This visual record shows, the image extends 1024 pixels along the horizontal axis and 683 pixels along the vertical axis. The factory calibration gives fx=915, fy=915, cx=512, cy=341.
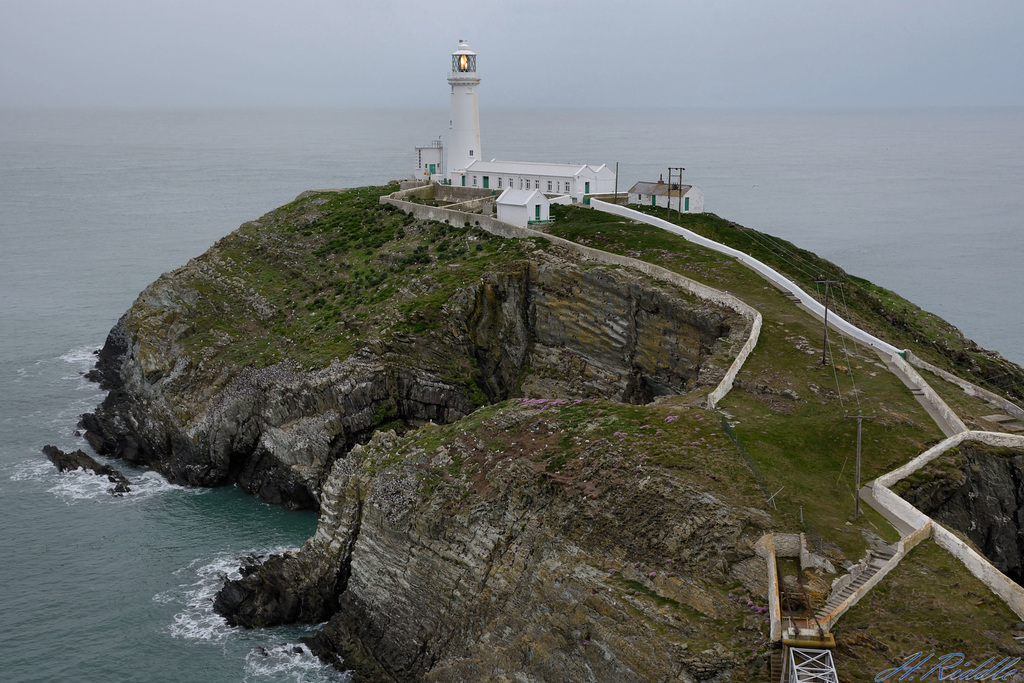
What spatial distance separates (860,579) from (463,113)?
57.1 meters

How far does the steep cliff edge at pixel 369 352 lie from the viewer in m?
49.3

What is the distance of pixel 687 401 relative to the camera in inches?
1481

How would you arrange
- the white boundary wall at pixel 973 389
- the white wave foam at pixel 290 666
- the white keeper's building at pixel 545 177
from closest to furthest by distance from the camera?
the white wave foam at pixel 290 666 → the white boundary wall at pixel 973 389 → the white keeper's building at pixel 545 177

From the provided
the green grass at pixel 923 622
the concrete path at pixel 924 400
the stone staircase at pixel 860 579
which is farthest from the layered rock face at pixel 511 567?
the concrete path at pixel 924 400

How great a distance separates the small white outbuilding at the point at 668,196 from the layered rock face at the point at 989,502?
3330 centimetres

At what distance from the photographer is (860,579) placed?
26.7m

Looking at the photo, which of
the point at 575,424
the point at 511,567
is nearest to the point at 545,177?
the point at 575,424

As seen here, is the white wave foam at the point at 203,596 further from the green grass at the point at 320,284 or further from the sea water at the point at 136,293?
the green grass at the point at 320,284

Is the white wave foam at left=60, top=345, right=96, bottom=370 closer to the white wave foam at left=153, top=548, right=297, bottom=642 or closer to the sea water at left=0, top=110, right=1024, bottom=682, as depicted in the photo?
the sea water at left=0, top=110, right=1024, bottom=682

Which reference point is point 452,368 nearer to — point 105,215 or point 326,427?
point 326,427

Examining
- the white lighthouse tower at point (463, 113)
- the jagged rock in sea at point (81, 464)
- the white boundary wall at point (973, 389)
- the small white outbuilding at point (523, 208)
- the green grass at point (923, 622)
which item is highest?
the white lighthouse tower at point (463, 113)

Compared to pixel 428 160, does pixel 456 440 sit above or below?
below

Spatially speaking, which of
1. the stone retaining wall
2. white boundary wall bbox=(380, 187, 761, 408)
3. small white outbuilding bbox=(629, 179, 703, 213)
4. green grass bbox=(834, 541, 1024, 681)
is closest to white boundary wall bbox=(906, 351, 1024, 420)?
the stone retaining wall

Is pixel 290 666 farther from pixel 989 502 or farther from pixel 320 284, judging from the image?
pixel 320 284
